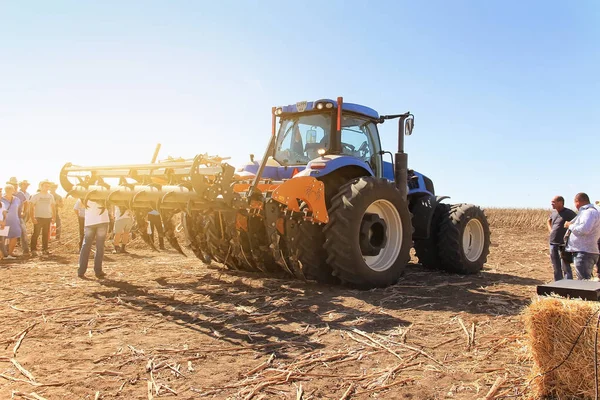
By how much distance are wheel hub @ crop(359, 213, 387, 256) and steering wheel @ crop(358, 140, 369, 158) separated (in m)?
1.30

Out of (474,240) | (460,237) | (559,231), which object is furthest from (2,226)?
(559,231)

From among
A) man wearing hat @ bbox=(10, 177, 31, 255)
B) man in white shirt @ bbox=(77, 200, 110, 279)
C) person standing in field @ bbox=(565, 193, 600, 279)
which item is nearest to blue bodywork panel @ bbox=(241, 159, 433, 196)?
man in white shirt @ bbox=(77, 200, 110, 279)

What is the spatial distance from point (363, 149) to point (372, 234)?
4.91 feet

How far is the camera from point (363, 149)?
288 inches

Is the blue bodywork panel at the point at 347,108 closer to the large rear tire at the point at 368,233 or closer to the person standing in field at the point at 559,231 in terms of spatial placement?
the large rear tire at the point at 368,233

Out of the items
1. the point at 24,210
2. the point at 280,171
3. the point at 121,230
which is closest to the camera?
the point at 280,171

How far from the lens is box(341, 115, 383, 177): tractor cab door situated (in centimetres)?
698

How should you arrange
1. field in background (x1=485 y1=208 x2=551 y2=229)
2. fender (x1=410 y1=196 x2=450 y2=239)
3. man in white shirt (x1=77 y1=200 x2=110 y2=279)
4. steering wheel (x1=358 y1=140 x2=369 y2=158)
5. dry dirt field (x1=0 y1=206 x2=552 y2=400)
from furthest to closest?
field in background (x1=485 y1=208 x2=551 y2=229)
fender (x1=410 y1=196 x2=450 y2=239)
steering wheel (x1=358 y1=140 x2=369 y2=158)
man in white shirt (x1=77 y1=200 x2=110 y2=279)
dry dirt field (x1=0 y1=206 x2=552 y2=400)

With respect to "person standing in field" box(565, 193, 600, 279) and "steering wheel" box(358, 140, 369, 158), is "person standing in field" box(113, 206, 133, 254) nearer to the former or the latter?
"steering wheel" box(358, 140, 369, 158)

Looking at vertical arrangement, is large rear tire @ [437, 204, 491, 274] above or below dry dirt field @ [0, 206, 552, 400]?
above

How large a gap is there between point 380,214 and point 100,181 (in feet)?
13.5

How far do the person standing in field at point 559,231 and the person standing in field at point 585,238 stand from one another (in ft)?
2.27

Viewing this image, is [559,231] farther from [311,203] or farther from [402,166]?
[311,203]

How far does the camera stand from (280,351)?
3.80m
